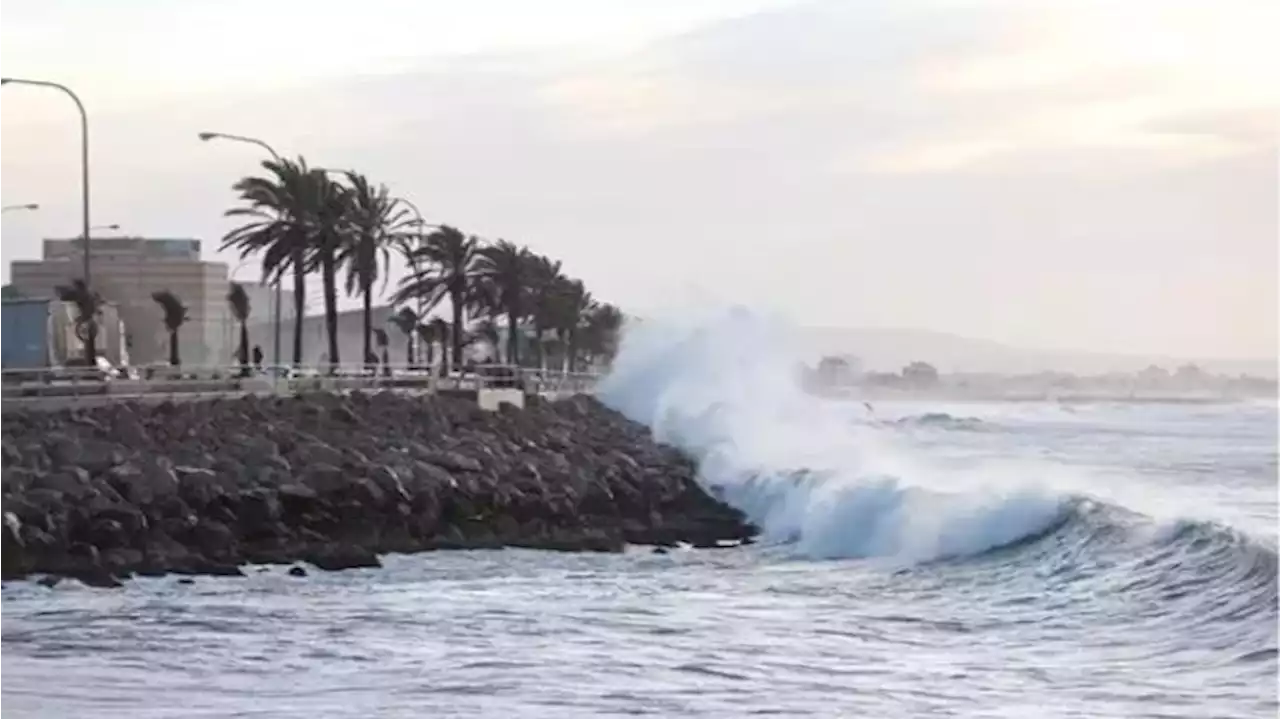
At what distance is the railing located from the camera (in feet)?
127

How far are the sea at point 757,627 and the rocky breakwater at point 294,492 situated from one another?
4.63 feet

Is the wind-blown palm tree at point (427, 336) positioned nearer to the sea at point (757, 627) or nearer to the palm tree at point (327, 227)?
the palm tree at point (327, 227)

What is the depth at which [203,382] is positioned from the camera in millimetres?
43188

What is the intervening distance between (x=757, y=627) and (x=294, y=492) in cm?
1045

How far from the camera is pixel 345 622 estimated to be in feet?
64.0

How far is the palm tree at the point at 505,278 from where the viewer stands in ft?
249

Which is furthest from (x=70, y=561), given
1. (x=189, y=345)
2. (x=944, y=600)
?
(x=189, y=345)

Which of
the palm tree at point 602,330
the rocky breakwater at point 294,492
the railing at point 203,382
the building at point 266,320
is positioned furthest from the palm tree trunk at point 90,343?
the palm tree at point 602,330

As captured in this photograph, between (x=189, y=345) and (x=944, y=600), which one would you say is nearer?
(x=944, y=600)

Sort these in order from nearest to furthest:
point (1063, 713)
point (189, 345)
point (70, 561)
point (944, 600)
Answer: point (1063, 713) < point (944, 600) < point (70, 561) < point (189, 345)

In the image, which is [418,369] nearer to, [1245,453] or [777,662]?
[1245,453]

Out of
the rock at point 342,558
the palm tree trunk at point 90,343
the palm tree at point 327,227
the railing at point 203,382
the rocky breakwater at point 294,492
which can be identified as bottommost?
the rock at point 342,558

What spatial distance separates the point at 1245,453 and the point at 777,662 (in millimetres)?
47127

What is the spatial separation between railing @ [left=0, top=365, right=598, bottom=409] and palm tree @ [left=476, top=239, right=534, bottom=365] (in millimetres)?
16344
